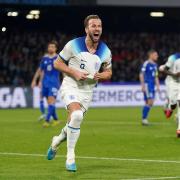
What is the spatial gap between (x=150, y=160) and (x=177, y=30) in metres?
34.4

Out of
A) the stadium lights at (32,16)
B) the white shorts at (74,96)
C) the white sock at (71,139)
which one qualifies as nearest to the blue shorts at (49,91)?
the white shorts at (74,96)

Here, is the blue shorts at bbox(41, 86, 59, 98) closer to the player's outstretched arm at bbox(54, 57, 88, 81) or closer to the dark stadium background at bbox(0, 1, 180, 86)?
the player's outstretched arm at bbox(54, 57, 88, 81)

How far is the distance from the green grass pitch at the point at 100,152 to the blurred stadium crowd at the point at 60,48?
15.8 m

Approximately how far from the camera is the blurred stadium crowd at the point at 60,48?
1548 inches

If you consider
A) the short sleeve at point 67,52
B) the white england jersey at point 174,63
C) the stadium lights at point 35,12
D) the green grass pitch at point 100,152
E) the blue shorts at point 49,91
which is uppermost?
the stadium lights at point 35,12

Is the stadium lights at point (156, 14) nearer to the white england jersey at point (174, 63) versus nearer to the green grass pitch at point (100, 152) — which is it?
the green grass pitch at point (100, 152)

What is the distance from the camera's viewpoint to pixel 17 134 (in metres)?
18.9

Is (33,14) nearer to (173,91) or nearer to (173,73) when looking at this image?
(173,91)

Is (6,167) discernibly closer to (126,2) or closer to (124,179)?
(124,179)

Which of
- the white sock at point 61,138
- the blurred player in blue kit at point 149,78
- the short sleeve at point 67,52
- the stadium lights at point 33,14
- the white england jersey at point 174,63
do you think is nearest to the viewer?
the short sleeve at point 67,52

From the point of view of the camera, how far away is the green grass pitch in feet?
36.8

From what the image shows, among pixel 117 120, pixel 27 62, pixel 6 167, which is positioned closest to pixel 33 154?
pixel 6 167

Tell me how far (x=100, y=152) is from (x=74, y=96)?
2926 millimetres

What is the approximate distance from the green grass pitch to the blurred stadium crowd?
15753 mm
